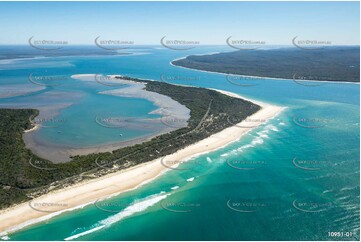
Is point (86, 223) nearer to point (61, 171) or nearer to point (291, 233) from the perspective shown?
point (61, 171)

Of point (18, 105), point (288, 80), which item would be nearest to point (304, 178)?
point (18, 105)
